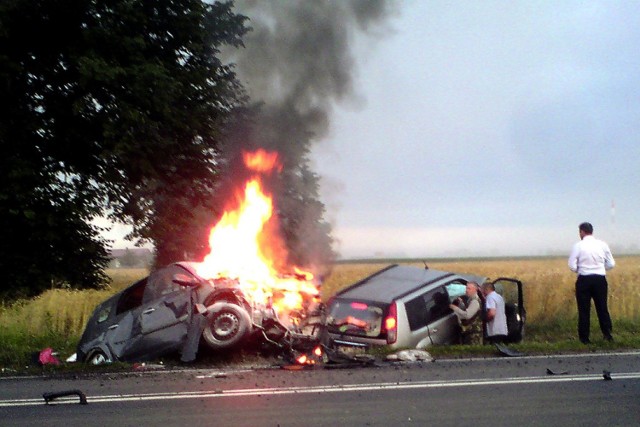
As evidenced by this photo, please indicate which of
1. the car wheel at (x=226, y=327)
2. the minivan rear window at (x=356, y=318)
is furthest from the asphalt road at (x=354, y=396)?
the minivan rear window at (x=356, y=318)

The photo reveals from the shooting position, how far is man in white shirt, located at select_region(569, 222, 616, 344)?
13.6m

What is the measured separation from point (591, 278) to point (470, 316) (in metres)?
1.92

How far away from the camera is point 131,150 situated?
2114cm

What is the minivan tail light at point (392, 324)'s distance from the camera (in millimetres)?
13141

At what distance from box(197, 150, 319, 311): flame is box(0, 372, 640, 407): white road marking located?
3.22 m

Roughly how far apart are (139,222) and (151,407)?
16.5 meters

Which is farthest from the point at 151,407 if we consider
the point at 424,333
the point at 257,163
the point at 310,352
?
the point at 257,163

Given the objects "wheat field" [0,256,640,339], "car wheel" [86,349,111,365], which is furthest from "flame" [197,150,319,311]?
"wheat field" [0,256,640,339]

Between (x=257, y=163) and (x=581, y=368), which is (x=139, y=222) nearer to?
(x=257, y=163)

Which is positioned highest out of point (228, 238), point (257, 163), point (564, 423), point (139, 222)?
point (257, 163)

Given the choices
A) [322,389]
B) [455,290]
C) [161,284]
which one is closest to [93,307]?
[161,284]

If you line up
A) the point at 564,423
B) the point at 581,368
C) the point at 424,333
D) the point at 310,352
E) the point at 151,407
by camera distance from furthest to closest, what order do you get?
the point at 424,333 < the point at 310,352 < the point at 581,368 < the point at 151,407 < the point at 564,423

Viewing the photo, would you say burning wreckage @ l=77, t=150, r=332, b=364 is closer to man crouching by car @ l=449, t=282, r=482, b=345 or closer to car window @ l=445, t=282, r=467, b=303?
man crouching by car @ l=449, t=282, r=482, b=345

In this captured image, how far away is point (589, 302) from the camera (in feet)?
44.8
